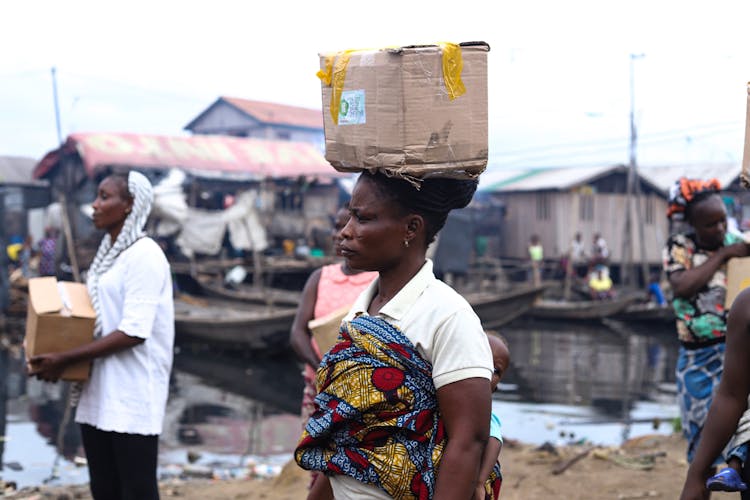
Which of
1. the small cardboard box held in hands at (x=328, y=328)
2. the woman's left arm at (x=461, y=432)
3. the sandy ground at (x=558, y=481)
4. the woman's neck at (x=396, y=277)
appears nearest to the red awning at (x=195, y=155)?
the sandy ground at (x=558, y=481)

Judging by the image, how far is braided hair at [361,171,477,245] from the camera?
1.83 metres

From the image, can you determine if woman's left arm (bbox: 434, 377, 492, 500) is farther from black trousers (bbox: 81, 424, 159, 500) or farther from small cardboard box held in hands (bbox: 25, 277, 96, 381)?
small cardboard box held in hands (bbox: 25, 277, 96, 381)

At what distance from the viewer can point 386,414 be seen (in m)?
1.70

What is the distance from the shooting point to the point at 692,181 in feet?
12.6

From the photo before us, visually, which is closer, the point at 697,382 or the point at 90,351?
the point at 90,351

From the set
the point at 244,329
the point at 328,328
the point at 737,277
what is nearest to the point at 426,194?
the point at 328,328

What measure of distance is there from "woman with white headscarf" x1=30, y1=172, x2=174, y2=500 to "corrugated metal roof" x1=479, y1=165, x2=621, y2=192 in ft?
74.4

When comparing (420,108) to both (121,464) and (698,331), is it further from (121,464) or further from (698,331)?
(698,331)

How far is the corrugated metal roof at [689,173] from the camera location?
25469 mm

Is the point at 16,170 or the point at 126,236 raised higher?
the point at 126,236

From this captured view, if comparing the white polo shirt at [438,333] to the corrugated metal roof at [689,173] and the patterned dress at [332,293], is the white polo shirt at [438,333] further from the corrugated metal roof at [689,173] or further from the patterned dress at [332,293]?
the corrugated metal roof at [689,173]

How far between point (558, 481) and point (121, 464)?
3.18m

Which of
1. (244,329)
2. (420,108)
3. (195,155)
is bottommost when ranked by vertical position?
(244,329)

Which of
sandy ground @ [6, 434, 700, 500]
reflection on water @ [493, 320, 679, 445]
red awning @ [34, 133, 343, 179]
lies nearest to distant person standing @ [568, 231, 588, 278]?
reflection on water @ [493, 320, 679, 445]
